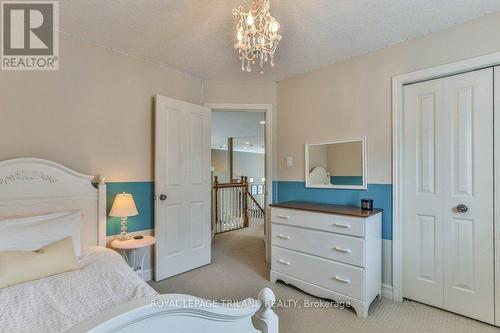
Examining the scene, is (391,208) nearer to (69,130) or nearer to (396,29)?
(396,29)

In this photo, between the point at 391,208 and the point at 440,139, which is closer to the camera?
the point at 440,139

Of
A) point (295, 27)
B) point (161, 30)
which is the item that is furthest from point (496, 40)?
point (161, 30)

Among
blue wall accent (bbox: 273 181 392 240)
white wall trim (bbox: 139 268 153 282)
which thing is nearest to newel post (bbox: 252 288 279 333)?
blue wall accent (bbox: 273 181 392 240)

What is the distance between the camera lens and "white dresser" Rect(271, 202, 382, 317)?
2.16 meters

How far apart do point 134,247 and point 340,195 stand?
2135 millimetres

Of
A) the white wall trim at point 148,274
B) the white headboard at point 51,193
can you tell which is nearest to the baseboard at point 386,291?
the white wall trim at point 148,274

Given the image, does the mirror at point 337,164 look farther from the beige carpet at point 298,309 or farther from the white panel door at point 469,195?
the beige carpet at point 298,309

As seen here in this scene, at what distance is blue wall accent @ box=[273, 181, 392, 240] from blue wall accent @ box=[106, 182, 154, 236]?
1556mm

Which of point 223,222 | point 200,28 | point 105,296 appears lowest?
point 223,222

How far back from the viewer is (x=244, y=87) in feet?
11.3

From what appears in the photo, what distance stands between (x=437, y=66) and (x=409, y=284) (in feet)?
6.43

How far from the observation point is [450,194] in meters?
2.19

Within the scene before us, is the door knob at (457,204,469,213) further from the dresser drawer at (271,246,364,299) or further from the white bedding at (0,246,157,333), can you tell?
the white bedding at (0,246,157,333)

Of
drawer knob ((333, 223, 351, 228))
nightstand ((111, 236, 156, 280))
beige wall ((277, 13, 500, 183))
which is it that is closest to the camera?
beige wall ((277, 13, 500, 183))
